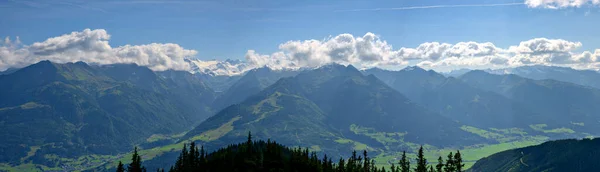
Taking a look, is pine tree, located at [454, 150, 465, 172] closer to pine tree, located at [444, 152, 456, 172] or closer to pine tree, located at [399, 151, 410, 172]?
pine tree, located at [444, 152, 456, 172]

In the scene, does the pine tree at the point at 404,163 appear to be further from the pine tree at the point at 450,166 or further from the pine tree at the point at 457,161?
the pine tree at the point at 457,161

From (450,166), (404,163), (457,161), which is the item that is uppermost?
(404,163)

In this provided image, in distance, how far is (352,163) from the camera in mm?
187625

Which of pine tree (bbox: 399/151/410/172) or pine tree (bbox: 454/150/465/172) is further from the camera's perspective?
pine tree (bbox: 399/151/410/172)

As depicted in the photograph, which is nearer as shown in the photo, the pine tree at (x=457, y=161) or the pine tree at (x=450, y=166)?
the pine tree at (x=457, y=161)

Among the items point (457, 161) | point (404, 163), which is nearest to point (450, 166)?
point (457, 161)

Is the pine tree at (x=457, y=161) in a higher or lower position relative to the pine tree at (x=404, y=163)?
lower

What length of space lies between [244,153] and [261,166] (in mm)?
22495

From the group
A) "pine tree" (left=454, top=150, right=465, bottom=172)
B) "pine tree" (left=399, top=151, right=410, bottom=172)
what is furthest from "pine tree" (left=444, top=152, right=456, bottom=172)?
"pine tree" (left=399, top=151, right=410, bottom=172)

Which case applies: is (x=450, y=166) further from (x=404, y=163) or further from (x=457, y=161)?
(x=404, y=163)

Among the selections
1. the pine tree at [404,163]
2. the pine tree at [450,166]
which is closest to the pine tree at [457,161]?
the pine tree at [450,166]

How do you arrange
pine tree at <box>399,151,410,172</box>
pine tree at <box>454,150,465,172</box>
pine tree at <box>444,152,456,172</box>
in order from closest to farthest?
pine tree at <box>454,150,465,172</box> < pine tree at <box>444,152,456,172</box> < pine tree at <box>399,151,410,172</box>

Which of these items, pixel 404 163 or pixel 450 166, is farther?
pixel 404 163

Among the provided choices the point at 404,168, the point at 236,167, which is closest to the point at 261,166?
the point at 236,167
